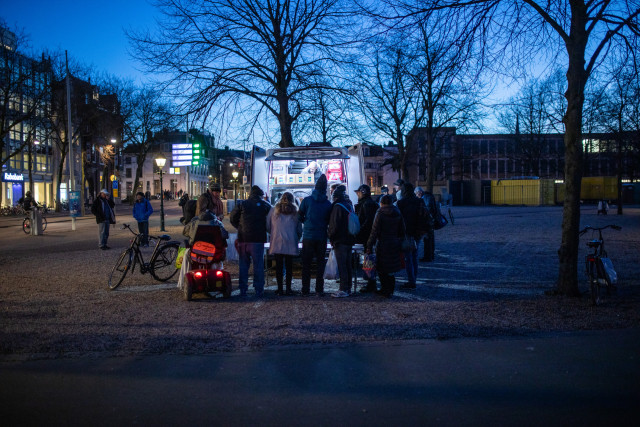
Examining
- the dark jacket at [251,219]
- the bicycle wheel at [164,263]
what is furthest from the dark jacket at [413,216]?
the bicycle wheel at [164,263]

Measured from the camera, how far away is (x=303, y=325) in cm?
667

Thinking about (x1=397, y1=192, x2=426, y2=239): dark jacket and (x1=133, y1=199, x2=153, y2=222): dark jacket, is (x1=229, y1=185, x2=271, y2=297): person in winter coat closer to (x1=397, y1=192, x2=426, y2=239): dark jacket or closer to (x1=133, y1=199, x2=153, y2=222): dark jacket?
(x1=397, y1=192, x2=426, y2=239): dark jacket

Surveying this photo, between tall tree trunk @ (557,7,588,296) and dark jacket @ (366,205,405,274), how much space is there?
8.25 feet

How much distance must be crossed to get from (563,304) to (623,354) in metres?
2.35

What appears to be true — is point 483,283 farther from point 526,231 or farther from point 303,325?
point 526,231

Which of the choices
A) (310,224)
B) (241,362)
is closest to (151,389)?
(241,362)

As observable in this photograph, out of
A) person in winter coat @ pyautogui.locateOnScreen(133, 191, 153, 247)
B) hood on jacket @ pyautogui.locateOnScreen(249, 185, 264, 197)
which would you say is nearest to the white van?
hood on jacket @ pyautogui.locateOnScreen(249, 185, 264, 197)

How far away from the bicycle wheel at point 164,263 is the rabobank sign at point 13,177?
45352 millimetres

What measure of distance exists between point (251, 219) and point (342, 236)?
1.54 meters

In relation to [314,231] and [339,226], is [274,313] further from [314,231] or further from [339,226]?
[339,226]

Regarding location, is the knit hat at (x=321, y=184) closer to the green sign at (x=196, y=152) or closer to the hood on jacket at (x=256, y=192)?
the hood on jacket at (x=256, y=192)

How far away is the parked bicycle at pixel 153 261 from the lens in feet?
31.7

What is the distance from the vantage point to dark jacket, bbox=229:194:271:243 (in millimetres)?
8859

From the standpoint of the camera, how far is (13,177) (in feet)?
162
